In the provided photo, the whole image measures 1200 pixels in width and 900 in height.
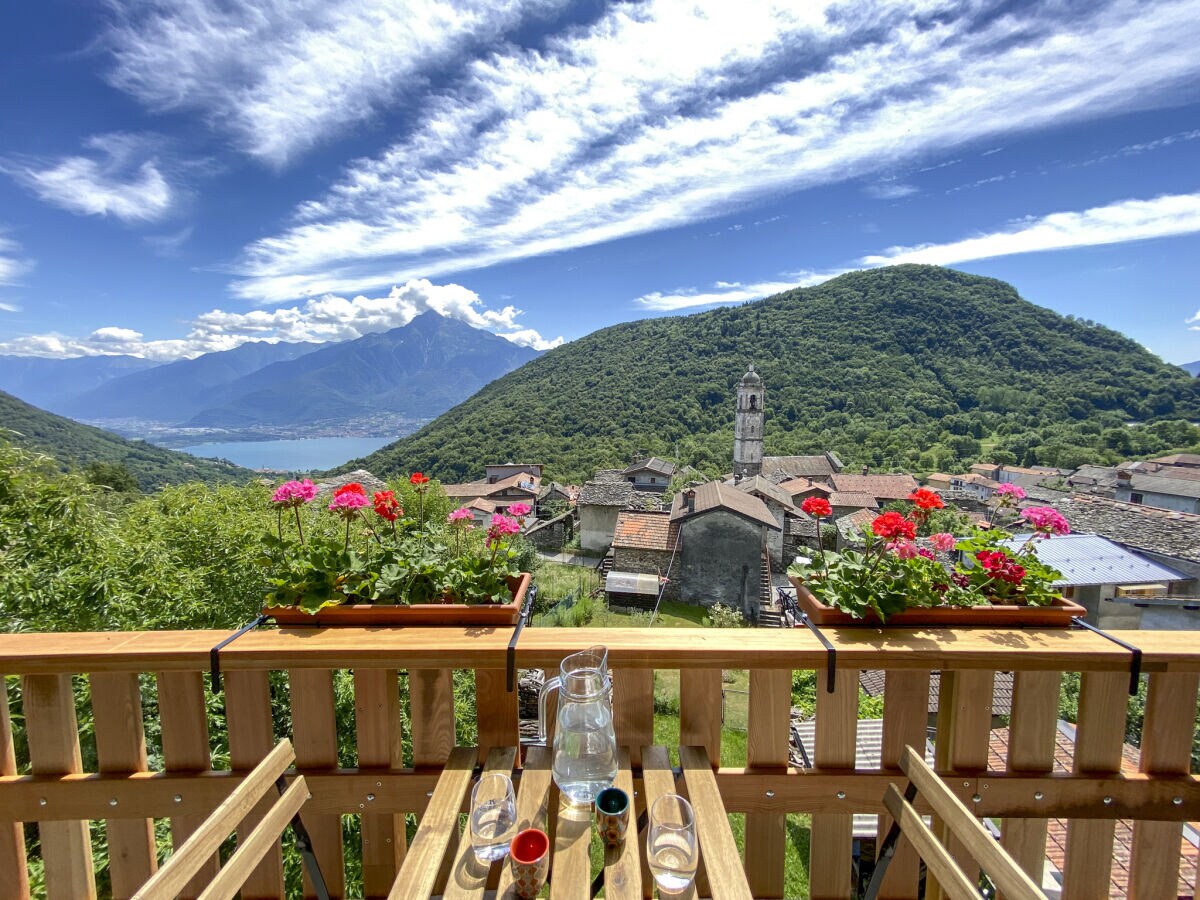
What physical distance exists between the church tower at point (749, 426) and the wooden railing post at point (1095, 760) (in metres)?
36.2

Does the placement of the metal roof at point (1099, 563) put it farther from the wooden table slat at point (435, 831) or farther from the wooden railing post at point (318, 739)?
the wooden railing post at point (318, 739)

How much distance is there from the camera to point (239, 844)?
3.65 feet

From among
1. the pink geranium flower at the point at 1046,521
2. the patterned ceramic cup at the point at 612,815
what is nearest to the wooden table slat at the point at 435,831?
the patterned ceramic cup at the point at 612,815

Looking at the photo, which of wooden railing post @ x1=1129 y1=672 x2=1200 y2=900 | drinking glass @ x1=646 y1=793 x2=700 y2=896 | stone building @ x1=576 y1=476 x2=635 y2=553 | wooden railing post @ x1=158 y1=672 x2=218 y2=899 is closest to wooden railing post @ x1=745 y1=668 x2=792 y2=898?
drinking glass @ x1=646 y1=793 x2=700 y2=896

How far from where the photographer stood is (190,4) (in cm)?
491

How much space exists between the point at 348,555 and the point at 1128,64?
12.7 meters

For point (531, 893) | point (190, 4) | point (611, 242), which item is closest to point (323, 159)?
point (190, 4)

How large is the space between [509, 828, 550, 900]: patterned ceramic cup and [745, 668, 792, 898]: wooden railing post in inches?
27.5

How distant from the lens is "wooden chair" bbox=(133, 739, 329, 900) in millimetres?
893

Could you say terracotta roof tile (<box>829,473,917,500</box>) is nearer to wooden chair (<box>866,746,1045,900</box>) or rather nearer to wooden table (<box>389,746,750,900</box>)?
wooden chair (<box>866,746,1045,900</box>)

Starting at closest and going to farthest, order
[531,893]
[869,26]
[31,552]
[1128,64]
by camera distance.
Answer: [531,893]
[31,552]
[869,26]
[1128,64]

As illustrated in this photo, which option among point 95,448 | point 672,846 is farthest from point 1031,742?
point 95,448

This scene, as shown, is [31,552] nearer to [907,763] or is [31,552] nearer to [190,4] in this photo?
[190,4]

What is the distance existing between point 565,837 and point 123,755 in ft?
4.28
